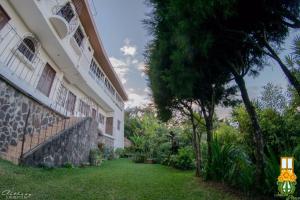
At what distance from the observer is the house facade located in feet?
26.7

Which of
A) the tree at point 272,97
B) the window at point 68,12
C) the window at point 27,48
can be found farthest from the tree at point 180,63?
the window at point 68,12

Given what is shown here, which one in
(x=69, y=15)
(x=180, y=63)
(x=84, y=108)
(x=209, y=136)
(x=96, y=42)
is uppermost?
(x=96, y=42)

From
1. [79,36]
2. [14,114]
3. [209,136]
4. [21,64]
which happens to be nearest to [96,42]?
[79,36]

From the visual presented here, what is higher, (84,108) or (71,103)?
(71,103)

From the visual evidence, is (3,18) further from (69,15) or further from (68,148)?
(68,148)

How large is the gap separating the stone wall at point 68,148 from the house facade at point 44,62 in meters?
0.51

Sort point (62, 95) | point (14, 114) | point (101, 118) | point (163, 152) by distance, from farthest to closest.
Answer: point (101, 118)
point (163, 152)
point (62, 95)
point (14, 114)

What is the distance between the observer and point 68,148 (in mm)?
9914

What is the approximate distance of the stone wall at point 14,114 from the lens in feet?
23.8

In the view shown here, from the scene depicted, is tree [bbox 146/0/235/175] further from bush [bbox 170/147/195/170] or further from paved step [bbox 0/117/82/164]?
paved step [bbox 0/117/82/164]

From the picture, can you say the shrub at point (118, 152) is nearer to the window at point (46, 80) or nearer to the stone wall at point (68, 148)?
the stone wall at point (68, 148)

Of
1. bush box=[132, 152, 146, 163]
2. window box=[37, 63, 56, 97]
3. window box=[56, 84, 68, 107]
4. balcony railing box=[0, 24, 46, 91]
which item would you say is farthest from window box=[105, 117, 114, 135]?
balcony railing box=[0, 24, 46, 91]

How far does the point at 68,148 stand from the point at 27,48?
531 centimetres

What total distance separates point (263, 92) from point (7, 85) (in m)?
12.3
